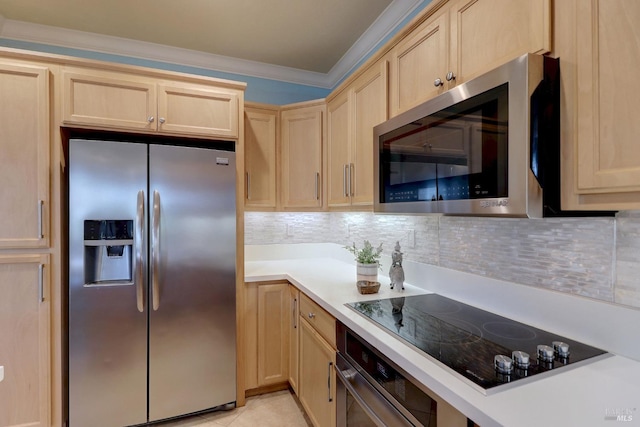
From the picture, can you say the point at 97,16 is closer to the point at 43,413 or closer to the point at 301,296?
the point at 301,296

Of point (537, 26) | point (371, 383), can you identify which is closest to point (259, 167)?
point (371, 383)

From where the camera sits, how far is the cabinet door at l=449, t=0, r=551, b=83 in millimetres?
876

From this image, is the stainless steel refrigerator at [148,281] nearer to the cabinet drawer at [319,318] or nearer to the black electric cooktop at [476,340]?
the cabinet drawer at [319,318]

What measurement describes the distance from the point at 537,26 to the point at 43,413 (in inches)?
112

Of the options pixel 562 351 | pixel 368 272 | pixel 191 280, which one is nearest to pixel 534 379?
pixel 562 351

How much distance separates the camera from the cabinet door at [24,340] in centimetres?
165

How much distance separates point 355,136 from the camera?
1916mm

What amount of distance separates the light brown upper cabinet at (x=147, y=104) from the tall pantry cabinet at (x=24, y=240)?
0.15 m

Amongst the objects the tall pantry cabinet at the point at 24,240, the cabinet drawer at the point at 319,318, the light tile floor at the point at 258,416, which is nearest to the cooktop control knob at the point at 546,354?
the cabinet drawer at the point at 319,318

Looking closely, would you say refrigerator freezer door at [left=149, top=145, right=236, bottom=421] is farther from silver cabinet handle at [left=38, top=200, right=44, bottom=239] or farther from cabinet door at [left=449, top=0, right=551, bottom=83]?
cabinet door at [left=449, top=0, right=551, bottom=83]

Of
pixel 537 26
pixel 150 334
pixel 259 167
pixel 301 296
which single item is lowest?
pixel 150 334

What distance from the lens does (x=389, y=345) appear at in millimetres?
1023

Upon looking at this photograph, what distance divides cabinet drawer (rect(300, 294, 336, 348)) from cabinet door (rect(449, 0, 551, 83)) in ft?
3.92

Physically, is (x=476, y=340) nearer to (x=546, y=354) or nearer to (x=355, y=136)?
(x=546, y=354)
